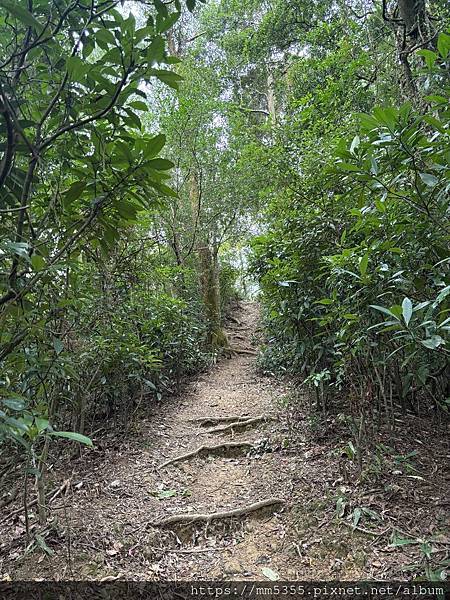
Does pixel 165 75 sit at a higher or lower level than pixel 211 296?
higher

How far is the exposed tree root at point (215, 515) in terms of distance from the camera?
247cm

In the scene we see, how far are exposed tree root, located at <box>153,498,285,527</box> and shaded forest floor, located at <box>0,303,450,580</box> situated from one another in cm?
3

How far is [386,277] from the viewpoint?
7.13ft

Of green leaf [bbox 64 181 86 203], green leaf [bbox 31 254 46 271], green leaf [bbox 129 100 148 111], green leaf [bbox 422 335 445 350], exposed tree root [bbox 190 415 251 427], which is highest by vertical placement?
green leaf [bbox 129 100 148 111]

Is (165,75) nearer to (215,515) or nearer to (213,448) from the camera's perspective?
(215,515)

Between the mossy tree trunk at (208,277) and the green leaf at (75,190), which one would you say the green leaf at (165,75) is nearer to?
the green leaf at (75,190)

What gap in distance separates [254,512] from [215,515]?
0.27m

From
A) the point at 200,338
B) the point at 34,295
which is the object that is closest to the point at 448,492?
the point at 34,295

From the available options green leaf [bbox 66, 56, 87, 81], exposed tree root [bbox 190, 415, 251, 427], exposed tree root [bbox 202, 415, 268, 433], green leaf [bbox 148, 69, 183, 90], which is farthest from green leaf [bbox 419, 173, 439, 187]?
exposed tree root [bbox 190, 415, 251, 427]

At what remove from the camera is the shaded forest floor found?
1.97m

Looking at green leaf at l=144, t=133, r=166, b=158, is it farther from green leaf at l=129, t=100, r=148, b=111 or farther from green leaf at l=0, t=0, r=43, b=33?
green leaf at l=0, t=0, r=43, b=33

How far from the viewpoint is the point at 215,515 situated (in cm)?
249

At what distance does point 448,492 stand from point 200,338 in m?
4.97

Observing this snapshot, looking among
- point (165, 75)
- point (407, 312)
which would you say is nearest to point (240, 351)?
point (407, 312)
